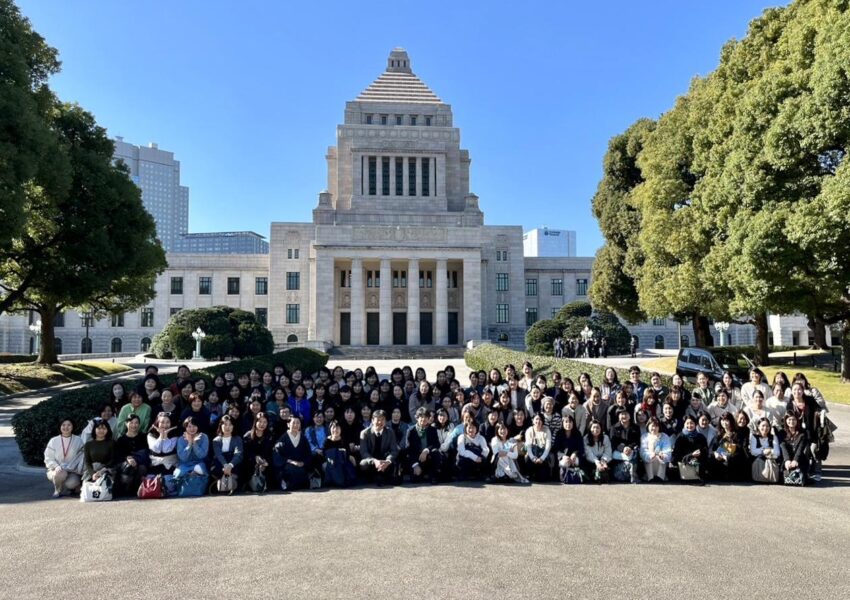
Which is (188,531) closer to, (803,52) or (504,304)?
(803,52)

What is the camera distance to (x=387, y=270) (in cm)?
5078

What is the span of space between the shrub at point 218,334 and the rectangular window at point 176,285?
17.7 metres

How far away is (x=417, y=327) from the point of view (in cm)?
5053

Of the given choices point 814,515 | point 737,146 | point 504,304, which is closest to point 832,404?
point 737,146

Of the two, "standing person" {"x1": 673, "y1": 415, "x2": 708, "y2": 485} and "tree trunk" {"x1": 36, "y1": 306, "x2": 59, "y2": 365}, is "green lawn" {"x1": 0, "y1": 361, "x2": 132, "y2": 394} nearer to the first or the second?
Answer: "tree trunk" {"x1": 36, "y1": 306, "x2": 59, "y2": 365}

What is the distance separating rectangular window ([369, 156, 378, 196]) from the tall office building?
396ft

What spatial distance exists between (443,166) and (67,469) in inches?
2077

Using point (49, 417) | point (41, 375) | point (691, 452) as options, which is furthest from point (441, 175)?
point (691, 452)

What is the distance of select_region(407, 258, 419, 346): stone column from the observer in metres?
50.5

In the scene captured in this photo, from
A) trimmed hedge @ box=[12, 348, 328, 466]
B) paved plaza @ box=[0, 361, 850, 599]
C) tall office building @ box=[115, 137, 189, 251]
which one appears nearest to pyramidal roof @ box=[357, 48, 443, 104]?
trimmed hedge @ box=[12, 348, 328, 466]

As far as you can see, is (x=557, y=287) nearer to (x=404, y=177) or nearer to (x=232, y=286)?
(x=404, y=177)

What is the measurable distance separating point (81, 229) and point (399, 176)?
37641 mm

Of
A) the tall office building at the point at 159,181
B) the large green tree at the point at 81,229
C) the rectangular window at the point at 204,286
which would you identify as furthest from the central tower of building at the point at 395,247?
the tall office building at the point at 159,181

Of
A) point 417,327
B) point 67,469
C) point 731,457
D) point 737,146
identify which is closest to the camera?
point 67,469
